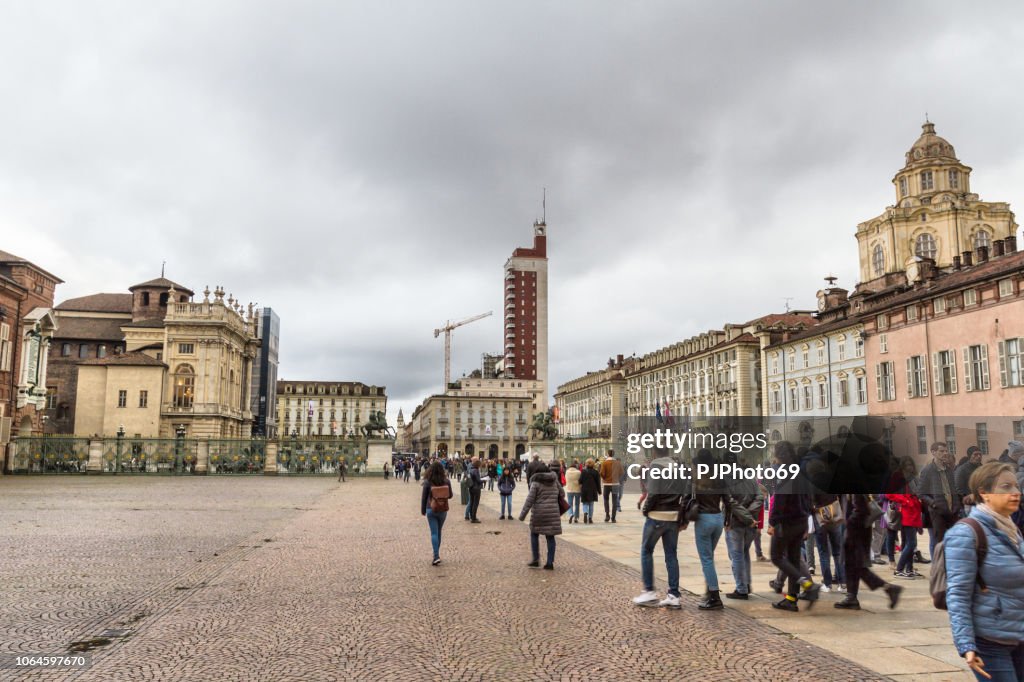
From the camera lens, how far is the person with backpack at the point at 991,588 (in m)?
3.79

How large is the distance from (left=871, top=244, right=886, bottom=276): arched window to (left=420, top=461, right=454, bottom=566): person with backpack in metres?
73.8

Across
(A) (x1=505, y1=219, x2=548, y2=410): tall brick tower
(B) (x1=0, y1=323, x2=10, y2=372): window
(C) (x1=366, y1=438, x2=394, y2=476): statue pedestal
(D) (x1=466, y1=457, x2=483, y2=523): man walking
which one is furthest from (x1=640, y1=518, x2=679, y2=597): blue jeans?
(A) (x1=505, y1=219, x2=548, y2=410): tall brick tower

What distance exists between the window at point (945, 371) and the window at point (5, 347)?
5397 centimetres

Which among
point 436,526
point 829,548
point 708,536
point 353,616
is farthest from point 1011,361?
point 353,616

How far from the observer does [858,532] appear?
8.43 metres

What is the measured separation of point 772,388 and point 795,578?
5712 cm

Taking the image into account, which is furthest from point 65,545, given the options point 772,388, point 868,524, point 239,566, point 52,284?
point 772,388

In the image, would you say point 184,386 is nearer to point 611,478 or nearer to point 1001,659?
point 611,478

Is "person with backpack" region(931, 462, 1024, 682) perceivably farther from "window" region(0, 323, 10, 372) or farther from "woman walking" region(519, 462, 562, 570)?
"window" region(0, 323, 10, 372)

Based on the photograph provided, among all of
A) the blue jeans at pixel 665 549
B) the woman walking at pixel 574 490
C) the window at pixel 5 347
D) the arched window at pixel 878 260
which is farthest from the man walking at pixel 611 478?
the arched window at pixel 878 260

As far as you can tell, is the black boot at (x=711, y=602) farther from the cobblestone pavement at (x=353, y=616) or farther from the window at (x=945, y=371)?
the window at (x=945, y=371)

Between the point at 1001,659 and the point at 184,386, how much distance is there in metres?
78.0

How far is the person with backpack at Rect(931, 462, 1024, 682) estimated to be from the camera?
12.4 feet

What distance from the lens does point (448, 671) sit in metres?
5.98
